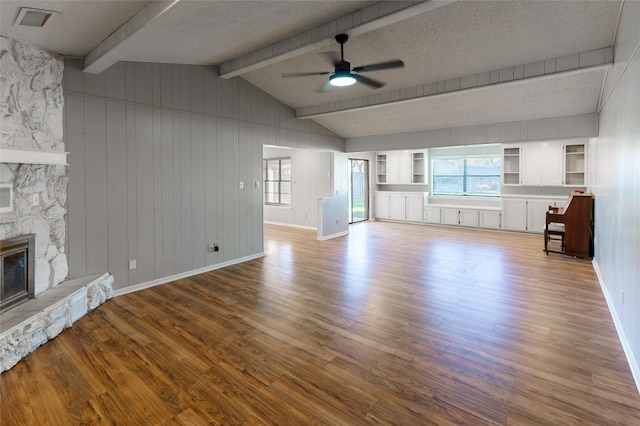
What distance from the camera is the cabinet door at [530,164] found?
8289 millimetres

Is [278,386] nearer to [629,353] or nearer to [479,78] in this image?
[629,353]

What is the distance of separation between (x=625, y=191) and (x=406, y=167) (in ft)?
25.6

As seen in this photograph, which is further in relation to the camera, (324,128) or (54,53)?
(324,128)

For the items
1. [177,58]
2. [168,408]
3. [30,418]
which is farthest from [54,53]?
[168,408]

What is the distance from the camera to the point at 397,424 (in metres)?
1.98

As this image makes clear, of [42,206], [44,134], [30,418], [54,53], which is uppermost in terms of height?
[54,53]

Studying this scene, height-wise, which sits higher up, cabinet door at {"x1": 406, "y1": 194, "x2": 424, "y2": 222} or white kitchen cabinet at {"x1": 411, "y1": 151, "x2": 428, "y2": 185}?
white kitchen cabinet at {"x1": 411, "y1": 151, "x2": 428, "y2": 185}

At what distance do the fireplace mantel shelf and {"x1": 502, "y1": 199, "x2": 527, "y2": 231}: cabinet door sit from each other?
29.5ft

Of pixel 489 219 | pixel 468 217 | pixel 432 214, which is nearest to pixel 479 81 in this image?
pixel 489 219

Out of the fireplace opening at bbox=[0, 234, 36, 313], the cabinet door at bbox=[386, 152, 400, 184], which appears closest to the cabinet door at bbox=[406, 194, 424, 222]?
the cabinet door at bbox=[386, 152, 400, 184]

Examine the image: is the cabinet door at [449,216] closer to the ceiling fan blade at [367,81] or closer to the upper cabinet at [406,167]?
the upper cabinet at [406,167]

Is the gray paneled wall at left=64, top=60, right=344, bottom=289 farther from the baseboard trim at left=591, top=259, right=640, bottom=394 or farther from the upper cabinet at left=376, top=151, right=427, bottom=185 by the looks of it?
the upper cabinet at left=376, top=151, right=427, bottom=185

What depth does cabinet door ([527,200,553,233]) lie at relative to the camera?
8172 mm

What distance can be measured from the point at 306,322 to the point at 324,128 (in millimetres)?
5412
